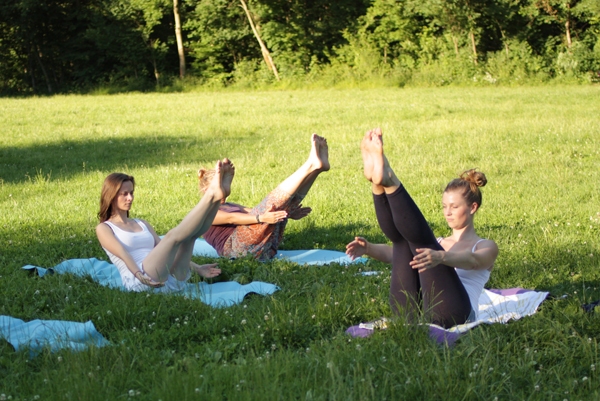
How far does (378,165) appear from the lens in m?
3.08

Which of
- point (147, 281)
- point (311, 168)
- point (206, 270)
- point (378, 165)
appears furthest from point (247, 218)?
point (378, 165)

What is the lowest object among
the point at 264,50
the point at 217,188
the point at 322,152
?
the point at 217,188

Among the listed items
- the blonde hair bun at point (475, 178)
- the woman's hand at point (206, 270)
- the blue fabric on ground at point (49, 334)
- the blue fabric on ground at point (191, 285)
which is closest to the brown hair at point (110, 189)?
the blue fabric on ground at point (191, 285)

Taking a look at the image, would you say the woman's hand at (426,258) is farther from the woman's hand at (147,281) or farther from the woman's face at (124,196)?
the woman's face at (124,196)

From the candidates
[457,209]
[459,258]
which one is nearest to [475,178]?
[457,209]

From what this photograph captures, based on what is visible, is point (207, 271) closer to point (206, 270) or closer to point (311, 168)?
point (206, 270)

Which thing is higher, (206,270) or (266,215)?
(266,215)

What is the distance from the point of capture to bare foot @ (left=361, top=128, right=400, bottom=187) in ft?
10.1

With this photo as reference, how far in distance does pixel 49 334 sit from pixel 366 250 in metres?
2.21

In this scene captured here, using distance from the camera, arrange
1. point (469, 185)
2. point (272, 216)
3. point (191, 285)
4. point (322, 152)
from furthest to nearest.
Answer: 1. point (272, 216)
2. point (322, 152)
3. point (191, 285)
4. point (469, 185)

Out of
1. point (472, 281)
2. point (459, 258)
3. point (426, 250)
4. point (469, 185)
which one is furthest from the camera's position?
point (472, 281)

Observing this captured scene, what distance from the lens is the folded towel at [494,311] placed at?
3.45m

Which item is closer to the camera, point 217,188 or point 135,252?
point 217,188

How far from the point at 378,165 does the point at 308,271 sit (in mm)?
2275
